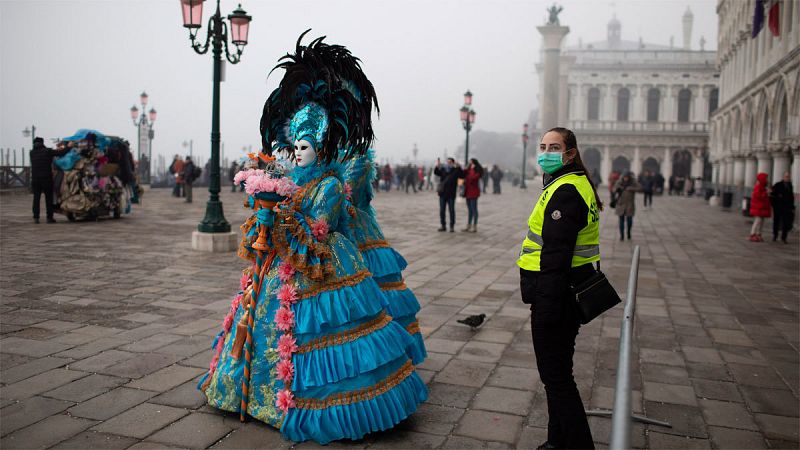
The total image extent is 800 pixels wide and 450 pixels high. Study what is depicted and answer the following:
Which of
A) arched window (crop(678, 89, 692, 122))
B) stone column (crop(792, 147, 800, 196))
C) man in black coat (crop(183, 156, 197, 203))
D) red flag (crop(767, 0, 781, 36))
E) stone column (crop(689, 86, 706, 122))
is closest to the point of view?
stone column (crop(792, 147, 800, 196))

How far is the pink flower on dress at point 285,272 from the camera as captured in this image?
11.2ft

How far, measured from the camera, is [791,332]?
5.95 metres

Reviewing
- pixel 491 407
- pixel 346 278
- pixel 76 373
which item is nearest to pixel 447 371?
pixel 491 407

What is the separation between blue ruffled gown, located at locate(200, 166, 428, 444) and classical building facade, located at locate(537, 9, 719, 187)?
5713cm

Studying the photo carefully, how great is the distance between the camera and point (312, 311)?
331 centimetres

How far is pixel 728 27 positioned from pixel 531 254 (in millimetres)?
36368

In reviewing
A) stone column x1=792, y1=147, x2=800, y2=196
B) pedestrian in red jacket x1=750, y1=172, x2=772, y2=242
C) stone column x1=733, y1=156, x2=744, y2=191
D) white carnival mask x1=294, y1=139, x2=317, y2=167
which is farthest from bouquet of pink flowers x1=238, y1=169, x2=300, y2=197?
stone column x1=733, y1=156, x2=744, y2=191

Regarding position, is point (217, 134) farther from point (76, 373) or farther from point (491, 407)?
point (491, 407)

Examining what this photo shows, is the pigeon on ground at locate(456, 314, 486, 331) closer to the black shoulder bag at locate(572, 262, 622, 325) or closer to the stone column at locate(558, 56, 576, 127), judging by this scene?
the black shoulder bag at locate(572, 262, 622, 325)

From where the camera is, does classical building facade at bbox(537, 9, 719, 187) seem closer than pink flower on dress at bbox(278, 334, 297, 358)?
No

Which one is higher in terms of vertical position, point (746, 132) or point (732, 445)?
point (746, 132)

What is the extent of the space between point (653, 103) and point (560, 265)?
6279 cm

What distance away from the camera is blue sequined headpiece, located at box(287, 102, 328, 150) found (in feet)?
11.5

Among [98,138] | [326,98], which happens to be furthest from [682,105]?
[326,98]
